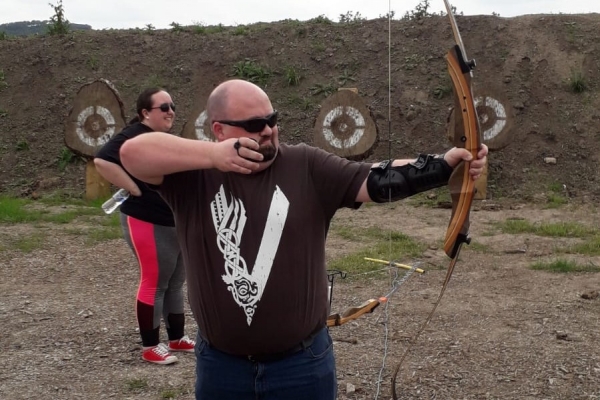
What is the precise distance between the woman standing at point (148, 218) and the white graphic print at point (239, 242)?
1.75 m

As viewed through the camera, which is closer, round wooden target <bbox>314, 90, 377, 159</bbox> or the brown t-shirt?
the brown t-shirt

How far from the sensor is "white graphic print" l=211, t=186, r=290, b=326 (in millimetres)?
1884

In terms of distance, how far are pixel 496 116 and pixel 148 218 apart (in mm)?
7152

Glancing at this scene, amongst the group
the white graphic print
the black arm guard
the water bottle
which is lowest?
the water bottle

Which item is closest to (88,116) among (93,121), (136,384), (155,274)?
(93,121)

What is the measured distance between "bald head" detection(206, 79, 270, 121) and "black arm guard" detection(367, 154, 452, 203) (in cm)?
37

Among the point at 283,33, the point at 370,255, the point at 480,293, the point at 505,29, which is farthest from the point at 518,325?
the point at 283,33

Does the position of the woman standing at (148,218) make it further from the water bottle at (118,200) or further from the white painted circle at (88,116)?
the white painted circle at (88,116)

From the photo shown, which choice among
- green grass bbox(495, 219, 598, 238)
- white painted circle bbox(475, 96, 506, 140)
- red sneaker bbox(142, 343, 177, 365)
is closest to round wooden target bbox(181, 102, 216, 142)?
white painted circle bbox(475, 96, 506, 140)

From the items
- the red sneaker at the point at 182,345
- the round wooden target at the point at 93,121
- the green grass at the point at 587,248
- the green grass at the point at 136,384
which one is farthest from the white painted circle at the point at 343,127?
the green grass at the point at 136,384

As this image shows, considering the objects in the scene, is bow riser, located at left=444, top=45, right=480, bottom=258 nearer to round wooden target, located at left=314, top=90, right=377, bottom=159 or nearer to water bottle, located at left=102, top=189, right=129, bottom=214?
water bottle, located at left=102, top=189, right=129, bottom=214

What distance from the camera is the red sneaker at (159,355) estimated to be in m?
3.94

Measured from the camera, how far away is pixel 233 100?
6.13 ft

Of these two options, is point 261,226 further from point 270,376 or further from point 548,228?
point 548,228
